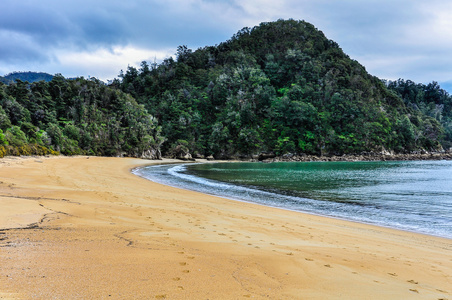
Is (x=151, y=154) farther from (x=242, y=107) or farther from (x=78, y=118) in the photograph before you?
(x=242, y=107)

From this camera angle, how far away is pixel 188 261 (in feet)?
12.0

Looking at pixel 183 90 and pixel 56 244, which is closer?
pixel 56 244

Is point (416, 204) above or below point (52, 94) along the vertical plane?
below

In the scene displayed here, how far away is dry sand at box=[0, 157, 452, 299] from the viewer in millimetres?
2754

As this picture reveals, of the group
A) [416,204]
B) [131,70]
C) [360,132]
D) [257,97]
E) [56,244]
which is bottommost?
[416,204]

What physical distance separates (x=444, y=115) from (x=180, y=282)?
516 ft

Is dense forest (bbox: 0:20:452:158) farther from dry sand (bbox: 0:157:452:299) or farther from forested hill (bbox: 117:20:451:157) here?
dry sand (bbox: 0:157:452:299)

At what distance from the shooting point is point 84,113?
51125 mm

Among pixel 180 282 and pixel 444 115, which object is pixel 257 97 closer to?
pixel 180 282

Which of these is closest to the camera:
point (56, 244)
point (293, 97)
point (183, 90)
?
point (56, 244)

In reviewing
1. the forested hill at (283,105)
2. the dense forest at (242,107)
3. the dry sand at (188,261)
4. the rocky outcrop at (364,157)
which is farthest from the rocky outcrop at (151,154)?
the dry sand at (188,261)

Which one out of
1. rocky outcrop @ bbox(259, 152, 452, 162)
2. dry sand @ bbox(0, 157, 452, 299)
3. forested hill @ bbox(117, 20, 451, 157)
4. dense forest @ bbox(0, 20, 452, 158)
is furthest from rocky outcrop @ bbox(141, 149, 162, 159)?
dry sand @ bbox(0, 157, 452, 299)

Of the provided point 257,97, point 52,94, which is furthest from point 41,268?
point 257,97

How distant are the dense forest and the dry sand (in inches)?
1627
